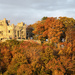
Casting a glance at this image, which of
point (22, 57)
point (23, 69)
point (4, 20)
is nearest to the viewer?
point (23, 69)

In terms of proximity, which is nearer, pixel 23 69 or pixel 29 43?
pixel 23 69

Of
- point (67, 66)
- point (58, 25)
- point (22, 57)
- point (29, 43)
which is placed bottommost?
point (67, 66)

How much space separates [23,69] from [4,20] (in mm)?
20456

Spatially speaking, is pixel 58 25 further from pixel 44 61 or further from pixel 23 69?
pixel 23 69

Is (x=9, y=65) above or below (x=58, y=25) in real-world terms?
below

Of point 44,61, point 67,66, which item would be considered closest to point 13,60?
point 44,61

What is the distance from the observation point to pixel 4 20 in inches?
1689

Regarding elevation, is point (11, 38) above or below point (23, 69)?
above

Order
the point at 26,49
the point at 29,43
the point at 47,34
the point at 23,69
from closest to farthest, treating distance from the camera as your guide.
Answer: the point at 23,69, the point at 26,49, the point at 29,43, the point at 47,34

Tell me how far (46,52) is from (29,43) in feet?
23.5

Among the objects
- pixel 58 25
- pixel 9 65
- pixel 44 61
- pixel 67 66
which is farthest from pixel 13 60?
pixel 58 25

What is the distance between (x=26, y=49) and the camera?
3228 cm

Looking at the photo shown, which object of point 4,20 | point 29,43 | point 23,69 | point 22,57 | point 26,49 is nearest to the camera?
point 23,69

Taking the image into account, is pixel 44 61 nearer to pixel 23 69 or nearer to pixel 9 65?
pixel 23 69
